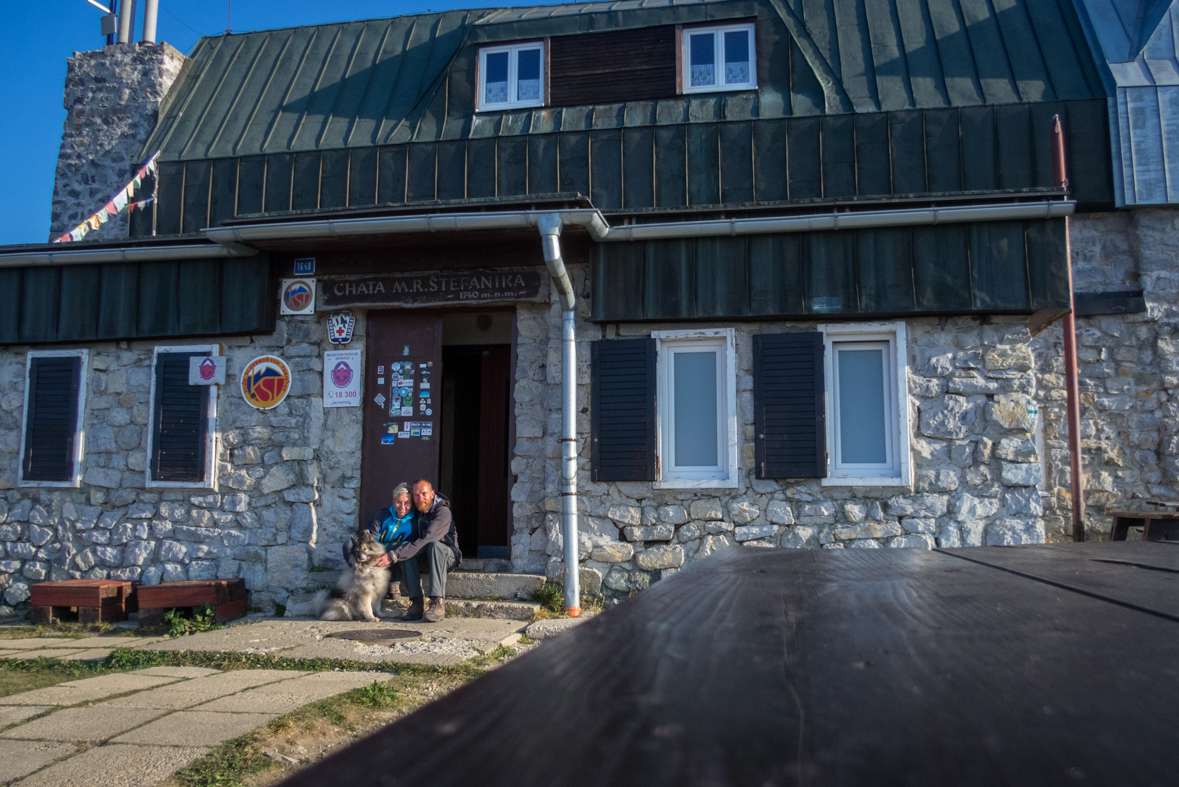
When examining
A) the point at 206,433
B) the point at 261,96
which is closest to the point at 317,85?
the point at 261,96

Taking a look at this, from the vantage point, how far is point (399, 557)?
668 centimetres

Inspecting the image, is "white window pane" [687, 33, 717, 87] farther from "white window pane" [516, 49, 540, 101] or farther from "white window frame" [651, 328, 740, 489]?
"white window frame" [651, 328, 740, 489]

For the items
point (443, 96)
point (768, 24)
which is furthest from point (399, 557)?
point (768, 24)

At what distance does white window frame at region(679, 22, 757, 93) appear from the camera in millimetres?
8859

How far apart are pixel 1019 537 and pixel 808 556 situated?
5121 mm

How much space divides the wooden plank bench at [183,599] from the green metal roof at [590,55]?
4.97 metres

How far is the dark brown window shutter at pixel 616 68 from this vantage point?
29.7 ft

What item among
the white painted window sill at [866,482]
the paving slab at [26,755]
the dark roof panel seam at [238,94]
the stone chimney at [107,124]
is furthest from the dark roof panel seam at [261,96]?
the paving slab at [26,755]

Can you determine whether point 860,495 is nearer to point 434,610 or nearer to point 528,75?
point 434,610

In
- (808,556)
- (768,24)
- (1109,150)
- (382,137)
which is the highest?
(768,24)

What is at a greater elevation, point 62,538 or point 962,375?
point 962,375

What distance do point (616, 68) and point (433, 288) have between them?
3608mm

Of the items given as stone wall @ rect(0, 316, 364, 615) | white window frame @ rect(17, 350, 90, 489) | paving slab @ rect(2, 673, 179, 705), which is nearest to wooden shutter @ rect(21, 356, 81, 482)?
white window frame @ rect(17, 350, 90, 489)

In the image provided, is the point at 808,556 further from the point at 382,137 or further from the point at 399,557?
the point at 382,137
